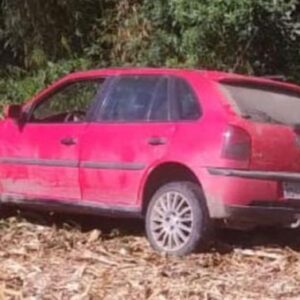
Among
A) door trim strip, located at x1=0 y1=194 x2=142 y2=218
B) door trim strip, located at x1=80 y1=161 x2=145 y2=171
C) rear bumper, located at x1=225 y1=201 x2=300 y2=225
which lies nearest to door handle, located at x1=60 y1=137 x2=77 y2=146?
door trim strip, located at x1=80 y1=161 x2=145 y2=171

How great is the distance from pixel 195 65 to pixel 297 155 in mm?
4825

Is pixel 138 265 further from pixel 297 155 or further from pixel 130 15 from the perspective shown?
pixel 130 15

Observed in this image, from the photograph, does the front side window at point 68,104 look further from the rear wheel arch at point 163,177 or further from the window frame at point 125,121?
the rear wheel arch at point 163,177

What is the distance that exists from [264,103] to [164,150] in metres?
0.95

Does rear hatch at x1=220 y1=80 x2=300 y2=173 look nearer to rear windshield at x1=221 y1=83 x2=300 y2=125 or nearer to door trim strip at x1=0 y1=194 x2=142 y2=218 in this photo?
rear windshield at x1=221 y1=83 x2=300 y2=125

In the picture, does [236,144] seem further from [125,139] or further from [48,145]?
[48,145]

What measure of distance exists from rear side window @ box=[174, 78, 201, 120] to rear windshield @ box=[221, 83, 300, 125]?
27 cm

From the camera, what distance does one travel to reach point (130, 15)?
13250 mm

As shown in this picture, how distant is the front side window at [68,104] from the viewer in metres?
8.86

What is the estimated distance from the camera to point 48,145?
881 centimetres

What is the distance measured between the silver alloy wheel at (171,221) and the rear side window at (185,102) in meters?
0.65

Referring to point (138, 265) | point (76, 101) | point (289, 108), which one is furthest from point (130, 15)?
point (138, 265)

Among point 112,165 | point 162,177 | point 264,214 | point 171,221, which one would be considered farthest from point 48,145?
point 264,214

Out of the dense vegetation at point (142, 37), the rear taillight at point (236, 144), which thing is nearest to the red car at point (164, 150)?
the rear taillight at point (236, 144)
